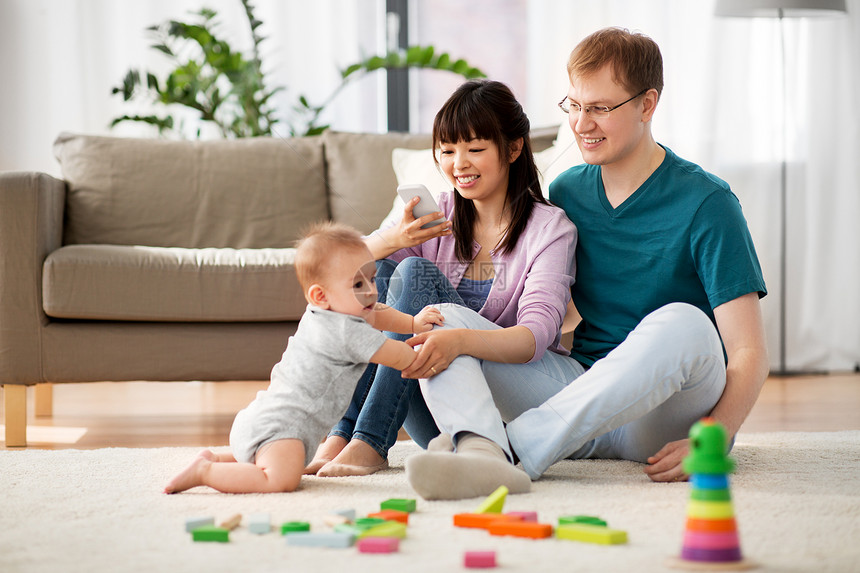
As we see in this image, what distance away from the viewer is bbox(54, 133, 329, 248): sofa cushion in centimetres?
223

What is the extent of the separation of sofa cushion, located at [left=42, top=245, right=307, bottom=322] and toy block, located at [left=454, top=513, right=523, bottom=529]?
3.10ft

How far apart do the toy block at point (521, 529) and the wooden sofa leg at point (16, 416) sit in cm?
114

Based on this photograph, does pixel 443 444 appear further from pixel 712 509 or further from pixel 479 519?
pixel 712 509

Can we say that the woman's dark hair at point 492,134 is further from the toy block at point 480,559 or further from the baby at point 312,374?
the toy block at point 480,559

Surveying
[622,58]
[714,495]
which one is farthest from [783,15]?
[714,495]

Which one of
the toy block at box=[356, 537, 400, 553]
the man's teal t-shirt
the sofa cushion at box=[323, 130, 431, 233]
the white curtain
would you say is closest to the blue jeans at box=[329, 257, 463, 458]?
the man's teal t-shirt

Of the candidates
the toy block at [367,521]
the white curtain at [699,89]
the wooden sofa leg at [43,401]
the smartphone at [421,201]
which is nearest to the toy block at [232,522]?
the toy block at [367,521]

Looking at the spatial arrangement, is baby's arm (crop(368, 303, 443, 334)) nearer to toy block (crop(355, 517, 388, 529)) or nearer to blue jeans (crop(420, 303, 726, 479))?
blue jeans (crop(420, 303, 726, 479))

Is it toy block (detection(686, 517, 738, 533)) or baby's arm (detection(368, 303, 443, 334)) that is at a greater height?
baby's arm (detection(368, 303, 443, 334))

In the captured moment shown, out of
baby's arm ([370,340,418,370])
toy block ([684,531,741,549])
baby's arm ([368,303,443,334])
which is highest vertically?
baby's arm ([368,303,443,334])

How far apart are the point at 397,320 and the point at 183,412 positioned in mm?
A: 1143

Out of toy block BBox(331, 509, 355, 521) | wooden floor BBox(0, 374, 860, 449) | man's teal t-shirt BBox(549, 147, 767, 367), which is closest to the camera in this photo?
toy block BBox(331, 509, 355, 521)

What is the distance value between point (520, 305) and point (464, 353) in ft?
0.42

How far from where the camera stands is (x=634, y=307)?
129cm
